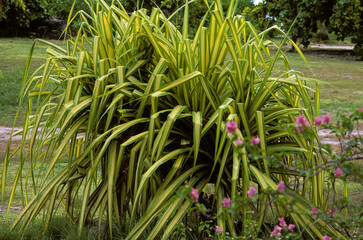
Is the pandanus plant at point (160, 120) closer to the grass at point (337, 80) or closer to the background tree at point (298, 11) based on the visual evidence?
the grass at point (337, 80)

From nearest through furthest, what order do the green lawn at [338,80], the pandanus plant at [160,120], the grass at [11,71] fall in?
the pandanus plant at [160,120] → the grass at [11,71] → the green lawn at [338,80]

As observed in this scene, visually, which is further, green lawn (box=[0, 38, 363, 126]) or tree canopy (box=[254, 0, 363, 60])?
tree canopy (box=[254, 0, 363, 60])

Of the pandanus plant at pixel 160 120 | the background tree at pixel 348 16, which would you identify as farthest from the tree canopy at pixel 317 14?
the pandanus plant at pixel 160 120

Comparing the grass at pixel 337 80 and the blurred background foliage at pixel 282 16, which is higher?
the blurred background foliage at pixel 282 16

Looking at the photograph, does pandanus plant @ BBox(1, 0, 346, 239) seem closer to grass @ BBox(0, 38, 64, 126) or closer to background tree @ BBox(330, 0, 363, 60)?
grass @ BBox(0, 38, 64, 126)

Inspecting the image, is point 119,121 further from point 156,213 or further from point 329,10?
point 329,10

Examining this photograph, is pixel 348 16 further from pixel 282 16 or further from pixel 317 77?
pixel 317 77

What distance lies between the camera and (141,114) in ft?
9.41

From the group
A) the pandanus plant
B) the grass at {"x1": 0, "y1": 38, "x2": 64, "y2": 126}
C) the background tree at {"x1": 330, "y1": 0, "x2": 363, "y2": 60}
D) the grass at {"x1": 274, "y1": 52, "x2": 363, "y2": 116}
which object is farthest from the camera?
the background tree at {"x1": 330, "y1": 0, "x2": 363, "y2": 60}

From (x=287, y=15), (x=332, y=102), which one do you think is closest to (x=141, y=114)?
(x=332, y=102)

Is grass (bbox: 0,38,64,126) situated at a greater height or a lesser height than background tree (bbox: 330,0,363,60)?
lesser

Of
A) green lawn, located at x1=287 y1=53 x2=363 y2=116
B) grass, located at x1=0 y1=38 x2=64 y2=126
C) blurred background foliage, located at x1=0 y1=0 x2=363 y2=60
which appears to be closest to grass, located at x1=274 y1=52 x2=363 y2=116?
green lawn, located at x1=287 y1=53 x2=363 y2=116

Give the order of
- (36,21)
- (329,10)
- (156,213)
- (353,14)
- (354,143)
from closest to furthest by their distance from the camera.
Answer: (354,143) < (156,213) < (353,14) < (329,10) < (36,21)

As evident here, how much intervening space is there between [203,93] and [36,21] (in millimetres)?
20014
